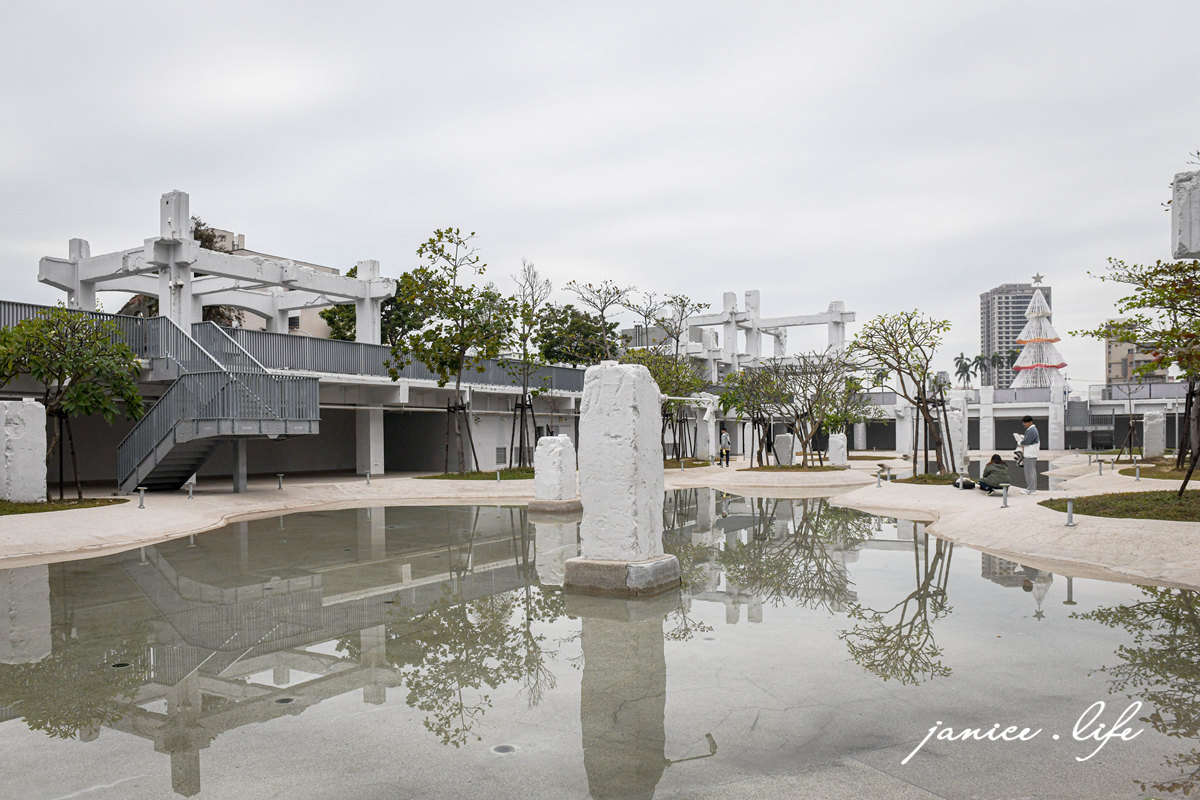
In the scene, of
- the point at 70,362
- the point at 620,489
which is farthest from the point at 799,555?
the point at 70,362

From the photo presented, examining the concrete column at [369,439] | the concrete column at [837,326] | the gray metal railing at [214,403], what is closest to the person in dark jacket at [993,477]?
the gray metal railing at [214,403]

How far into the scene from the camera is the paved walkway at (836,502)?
→ 11594 mm

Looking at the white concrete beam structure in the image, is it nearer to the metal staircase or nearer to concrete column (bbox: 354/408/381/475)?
the metal staircase

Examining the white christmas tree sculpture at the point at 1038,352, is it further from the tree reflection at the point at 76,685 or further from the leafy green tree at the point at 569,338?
the tree reflection at the point at 76,685

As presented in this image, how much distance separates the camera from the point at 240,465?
78.1 feet

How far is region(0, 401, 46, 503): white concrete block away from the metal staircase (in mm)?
3280

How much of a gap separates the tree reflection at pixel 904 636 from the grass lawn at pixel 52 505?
16.6 metres

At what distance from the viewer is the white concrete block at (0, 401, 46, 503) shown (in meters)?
18.2

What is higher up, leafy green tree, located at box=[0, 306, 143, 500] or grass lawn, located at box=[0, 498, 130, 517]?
leafy green tree, located at box=[0, 306, 143, 500]

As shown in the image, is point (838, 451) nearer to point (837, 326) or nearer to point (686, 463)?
point (686, 463)

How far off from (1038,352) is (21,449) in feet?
216

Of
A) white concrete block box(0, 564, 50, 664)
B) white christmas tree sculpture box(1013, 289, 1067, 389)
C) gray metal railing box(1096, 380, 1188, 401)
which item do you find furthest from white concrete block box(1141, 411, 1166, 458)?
white concrete block box(0, 564, 50, 664)

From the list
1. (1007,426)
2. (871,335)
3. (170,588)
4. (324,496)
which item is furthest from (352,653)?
(1007,426)

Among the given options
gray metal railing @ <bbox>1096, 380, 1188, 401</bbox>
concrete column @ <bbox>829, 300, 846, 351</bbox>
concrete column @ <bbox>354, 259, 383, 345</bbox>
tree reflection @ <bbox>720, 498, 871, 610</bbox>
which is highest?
concrete column @ <bbox>829, 300, 846, 351</bbox>
